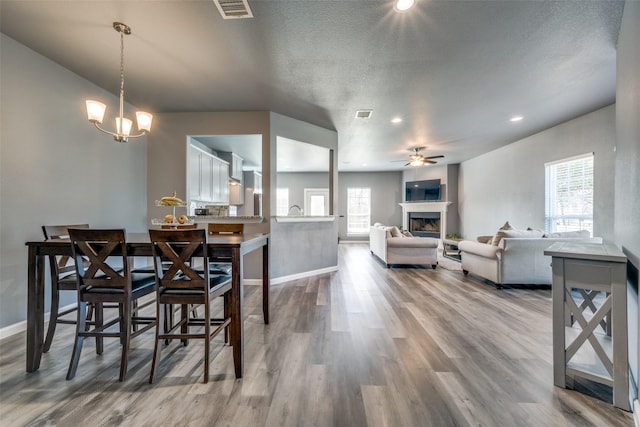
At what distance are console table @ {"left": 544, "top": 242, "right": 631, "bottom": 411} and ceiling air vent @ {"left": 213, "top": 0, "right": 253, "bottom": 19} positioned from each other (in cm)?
278

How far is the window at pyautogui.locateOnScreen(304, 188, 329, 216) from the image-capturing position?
1033cm

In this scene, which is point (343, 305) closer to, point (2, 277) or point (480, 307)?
point (480, 307)

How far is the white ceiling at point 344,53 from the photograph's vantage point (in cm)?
215

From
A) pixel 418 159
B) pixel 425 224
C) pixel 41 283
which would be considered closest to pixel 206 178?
pixel 41 283

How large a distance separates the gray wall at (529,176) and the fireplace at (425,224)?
2.72 feet

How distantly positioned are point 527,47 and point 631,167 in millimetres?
1475

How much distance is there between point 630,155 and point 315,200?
347 inches

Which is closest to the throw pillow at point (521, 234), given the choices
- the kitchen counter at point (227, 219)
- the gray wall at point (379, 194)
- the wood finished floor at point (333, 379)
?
the wood finished floor at point (333, 379)

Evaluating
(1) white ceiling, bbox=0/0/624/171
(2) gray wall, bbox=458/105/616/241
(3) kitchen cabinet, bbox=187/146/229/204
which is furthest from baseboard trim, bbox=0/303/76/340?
(2) gray wall, bbox=458/105/616/241

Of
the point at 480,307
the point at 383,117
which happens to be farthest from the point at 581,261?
the point at 383,117

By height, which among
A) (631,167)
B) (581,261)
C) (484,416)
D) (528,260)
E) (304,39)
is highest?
(304,39)

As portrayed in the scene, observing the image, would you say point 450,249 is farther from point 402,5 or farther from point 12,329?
point 12,329

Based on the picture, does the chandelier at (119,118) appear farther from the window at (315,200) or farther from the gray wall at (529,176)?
the window at (315,200)

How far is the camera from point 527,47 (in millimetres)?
2607
